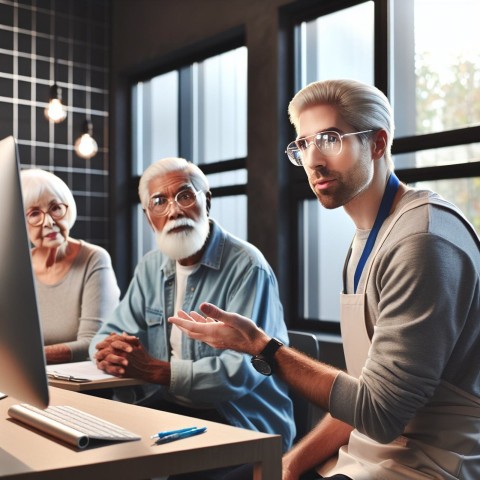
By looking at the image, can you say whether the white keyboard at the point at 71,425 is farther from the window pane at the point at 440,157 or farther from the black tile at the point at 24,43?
the black tile at the point at 24,43

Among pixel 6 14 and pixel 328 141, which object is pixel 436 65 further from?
pixel 6 14

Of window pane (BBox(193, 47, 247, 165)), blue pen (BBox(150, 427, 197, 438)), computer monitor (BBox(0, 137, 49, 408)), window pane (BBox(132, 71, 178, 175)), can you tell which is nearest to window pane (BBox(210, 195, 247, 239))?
window pane (BBox(193, 47, 247, 165))

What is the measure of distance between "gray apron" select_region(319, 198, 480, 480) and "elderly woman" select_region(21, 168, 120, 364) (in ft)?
5.79

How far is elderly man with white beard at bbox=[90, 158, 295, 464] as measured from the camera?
2.31m

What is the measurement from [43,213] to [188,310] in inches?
37.4

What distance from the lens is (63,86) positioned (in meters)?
5.48

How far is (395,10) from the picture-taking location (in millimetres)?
3701

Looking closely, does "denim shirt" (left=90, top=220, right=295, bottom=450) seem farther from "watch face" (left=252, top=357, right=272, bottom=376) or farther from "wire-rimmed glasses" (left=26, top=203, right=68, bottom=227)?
"watch face" (left=252, top=357, right=272, bottom=376)

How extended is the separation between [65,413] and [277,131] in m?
3.05

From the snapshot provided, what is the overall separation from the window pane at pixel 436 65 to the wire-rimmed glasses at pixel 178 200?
4.40 ft

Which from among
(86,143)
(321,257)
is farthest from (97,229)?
(321,257)

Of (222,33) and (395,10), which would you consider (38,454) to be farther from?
(222,33)

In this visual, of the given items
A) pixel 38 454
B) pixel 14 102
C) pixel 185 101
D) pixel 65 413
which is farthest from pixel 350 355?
pixel 14 102

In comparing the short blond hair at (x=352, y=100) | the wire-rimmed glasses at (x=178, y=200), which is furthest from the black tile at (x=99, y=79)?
the short blond hair at (x=352, y=100)
